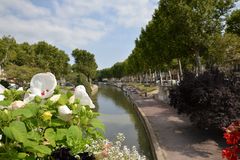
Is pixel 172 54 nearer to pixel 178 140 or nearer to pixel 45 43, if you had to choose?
pixel 178 140

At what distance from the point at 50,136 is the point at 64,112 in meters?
0.16

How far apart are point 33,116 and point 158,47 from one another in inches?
1206

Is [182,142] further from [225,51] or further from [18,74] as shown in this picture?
[18,74]

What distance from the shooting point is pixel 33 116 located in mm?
1836

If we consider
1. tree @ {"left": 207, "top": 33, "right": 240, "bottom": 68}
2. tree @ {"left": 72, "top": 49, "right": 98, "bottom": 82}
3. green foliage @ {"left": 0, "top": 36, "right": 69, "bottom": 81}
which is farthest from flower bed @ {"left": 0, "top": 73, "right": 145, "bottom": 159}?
tree @ {"left": 72, "top": 49, "right": 98, "bottom": 82}

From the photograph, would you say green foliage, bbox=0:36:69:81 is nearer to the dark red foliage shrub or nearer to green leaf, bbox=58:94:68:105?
the dark red foliage shrub

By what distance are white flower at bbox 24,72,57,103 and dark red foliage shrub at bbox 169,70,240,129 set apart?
10745 millimetres

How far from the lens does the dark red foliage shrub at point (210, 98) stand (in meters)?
12.0

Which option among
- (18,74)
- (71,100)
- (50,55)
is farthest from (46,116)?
(50,55)

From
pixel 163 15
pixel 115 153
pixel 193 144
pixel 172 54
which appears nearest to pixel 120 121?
pixel 172 54

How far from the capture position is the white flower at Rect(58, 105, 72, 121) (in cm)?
188

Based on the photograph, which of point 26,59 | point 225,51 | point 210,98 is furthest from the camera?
point 26,59

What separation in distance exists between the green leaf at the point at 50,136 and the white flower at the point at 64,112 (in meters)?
0.11

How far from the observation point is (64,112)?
1882mm
